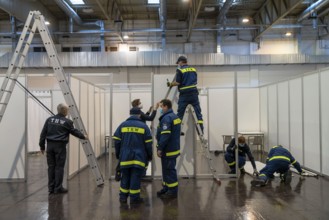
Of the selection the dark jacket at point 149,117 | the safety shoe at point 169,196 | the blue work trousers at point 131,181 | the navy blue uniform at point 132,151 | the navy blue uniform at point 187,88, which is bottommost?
the safety shoe at point 169,196

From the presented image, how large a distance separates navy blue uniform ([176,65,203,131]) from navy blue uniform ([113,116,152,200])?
1455mm

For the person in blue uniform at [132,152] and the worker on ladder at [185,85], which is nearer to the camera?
the person in blue uniform at [132,152]

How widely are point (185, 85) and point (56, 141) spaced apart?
250 centimetres

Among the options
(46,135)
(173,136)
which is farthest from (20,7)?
(173,136)

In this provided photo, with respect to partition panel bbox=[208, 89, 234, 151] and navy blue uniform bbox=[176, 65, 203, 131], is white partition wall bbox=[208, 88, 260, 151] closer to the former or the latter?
partition panel bbox=[208, 89, 234, 151]

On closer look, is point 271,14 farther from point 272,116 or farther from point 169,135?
point 169,135

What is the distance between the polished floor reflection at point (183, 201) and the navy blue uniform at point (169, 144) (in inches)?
13.1

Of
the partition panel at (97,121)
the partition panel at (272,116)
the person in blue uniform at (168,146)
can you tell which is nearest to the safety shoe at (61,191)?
the person in blue uniform at (168,146)

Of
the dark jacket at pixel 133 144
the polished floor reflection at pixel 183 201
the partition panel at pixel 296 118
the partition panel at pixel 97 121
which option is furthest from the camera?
the partition panel at pixel 97 121

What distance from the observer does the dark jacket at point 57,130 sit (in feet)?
16.2

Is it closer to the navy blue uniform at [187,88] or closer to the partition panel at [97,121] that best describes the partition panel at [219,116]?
the partition panel at [97,121]

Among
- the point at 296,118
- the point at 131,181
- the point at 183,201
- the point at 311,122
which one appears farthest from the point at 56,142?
the point at 296,118

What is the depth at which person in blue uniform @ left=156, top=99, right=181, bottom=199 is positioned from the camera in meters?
4.51

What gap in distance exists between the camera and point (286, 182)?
18.8ft
